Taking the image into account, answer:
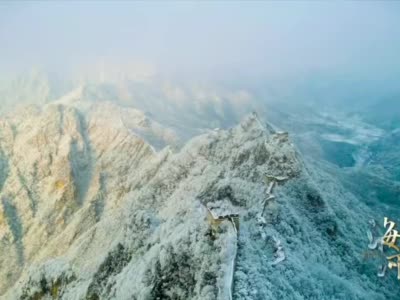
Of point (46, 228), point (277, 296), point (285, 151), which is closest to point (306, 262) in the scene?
point (277, 296)

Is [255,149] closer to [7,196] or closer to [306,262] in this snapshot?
[306,262]

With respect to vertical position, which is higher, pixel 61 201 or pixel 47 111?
pixel 47 111

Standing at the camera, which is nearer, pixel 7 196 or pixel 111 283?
pixel 111 283

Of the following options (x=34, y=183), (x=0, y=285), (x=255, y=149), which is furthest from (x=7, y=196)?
(x=255, y=149)

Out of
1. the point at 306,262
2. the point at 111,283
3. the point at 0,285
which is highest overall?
the point at 306,262

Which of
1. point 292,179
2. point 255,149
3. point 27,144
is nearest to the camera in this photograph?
point 292,179

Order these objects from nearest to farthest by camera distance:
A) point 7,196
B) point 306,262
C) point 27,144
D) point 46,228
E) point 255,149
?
1. point 306,262
2. point 255,149
3. point 46,228
4. point 7,196
5. point 27,144
